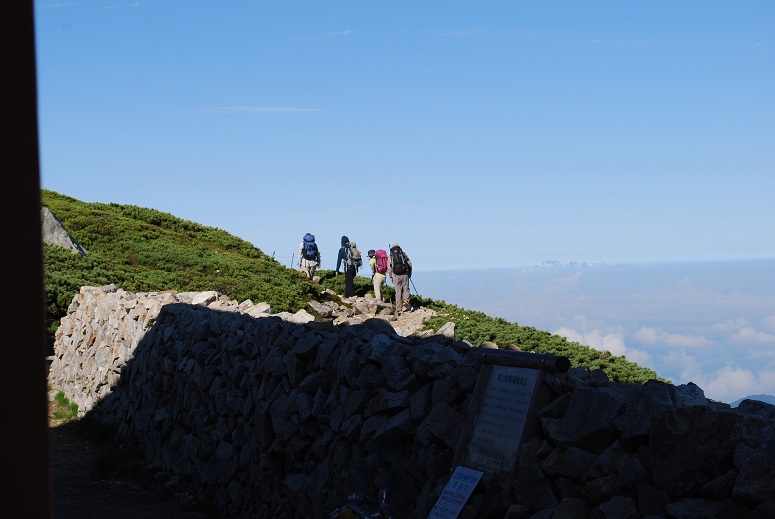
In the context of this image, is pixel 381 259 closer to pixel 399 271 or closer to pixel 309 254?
pixel 399 271

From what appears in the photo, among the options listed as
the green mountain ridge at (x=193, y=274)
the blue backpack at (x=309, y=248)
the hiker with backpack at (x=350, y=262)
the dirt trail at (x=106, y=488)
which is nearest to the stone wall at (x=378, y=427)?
the dirt trail at (x=106, y=488)

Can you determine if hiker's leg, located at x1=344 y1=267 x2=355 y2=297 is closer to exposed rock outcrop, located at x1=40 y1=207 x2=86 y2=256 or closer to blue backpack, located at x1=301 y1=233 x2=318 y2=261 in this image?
blue backpack, located at x1=301 y1=233 x2=318 y2=261

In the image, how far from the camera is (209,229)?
3738 centimetres

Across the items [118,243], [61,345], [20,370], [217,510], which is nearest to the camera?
[20,370]

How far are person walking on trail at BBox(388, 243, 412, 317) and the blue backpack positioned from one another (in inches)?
210

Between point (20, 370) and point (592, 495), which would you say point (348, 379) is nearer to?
point (592, 495)

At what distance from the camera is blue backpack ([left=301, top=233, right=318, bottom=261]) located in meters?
25.7

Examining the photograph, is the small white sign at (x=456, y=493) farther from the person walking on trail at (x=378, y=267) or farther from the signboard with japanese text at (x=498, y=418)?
the person walking on trail at (x=378, y=267)

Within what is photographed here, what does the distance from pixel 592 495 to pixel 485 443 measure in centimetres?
102

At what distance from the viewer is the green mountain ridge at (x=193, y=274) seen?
1755 cm

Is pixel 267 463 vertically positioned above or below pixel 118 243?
below

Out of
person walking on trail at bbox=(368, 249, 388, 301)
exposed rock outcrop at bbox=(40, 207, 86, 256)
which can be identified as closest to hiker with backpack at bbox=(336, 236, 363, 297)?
person walking on trail at bbox=(368, 249, 388, 301)

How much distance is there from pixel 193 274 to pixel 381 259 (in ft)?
21.3

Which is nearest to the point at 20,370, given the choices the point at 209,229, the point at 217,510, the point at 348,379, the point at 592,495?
the point at 592,495
